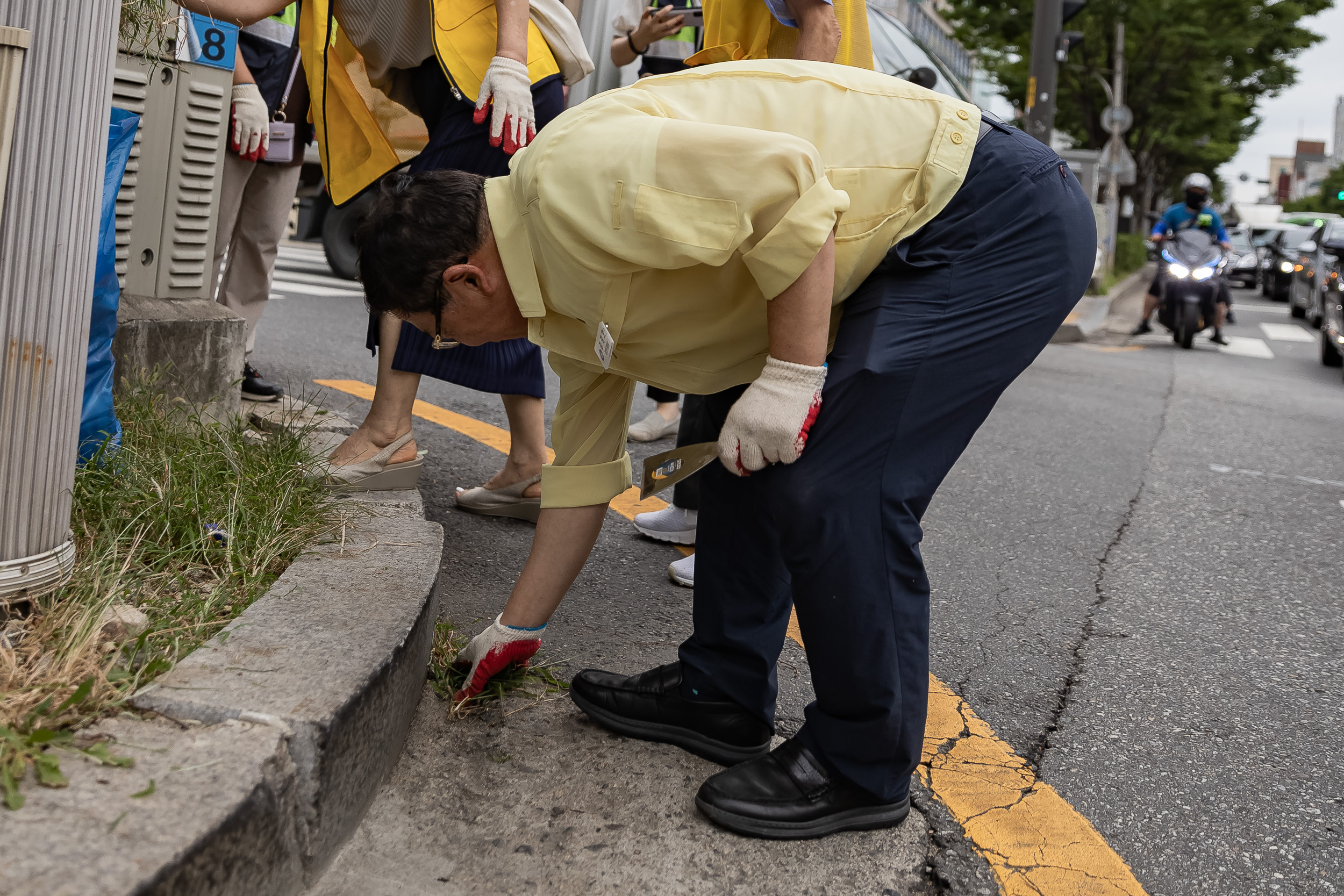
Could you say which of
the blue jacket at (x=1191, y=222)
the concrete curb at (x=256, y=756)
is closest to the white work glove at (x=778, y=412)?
the concrete curb at (x=256, y=756)

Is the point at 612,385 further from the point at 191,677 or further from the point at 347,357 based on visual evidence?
the point at 347,357

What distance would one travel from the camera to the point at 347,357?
5.43 metres

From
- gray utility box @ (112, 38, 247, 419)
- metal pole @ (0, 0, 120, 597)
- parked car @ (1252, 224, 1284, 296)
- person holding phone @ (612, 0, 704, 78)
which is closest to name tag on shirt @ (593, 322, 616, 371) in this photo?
metal pole @ (0, 0, 120, 597)

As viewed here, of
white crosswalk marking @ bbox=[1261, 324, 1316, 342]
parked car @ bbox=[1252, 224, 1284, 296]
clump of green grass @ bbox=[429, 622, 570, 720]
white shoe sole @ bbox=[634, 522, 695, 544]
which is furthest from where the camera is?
parked car @ bbox=[1252, 224, 1284, 296]

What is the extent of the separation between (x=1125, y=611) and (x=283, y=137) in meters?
2.89

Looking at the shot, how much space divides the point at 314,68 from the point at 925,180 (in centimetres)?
183

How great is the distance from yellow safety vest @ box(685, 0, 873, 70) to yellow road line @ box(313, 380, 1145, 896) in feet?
4.48

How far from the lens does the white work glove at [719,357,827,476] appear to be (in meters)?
1.68

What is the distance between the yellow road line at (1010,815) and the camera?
5.88ft

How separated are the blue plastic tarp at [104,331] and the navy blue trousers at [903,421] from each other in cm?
136

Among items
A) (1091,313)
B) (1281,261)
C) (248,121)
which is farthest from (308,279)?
(1281,261)

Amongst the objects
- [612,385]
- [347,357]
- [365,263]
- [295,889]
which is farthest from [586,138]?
[347,357]

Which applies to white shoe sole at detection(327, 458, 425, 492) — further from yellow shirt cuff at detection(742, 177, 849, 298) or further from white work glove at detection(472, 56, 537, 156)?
yellow shirt cuff at detection(742, 177, 849, 298)

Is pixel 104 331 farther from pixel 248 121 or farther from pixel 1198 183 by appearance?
pixel 1198 183
